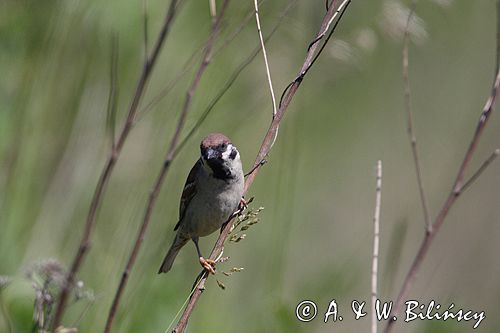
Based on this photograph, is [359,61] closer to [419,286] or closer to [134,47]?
[134,47]

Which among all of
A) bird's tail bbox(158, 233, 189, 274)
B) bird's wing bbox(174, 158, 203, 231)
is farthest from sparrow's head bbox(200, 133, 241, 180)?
bird's tail bbox(158, 233, 189, 274)

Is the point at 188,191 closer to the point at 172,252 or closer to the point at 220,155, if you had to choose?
the point at 172,252

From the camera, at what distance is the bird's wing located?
3619 mm

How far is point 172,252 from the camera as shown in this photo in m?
3.59

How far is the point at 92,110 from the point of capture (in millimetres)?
3898

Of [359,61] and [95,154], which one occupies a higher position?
[359,61]

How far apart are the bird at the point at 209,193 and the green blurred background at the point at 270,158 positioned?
84 millimetres

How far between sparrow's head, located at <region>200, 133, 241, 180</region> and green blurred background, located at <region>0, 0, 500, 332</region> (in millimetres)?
207

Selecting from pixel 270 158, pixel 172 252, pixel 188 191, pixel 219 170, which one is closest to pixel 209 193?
pixel 219 170

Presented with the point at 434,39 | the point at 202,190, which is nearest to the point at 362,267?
the point at 202,190

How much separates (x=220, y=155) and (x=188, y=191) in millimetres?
445

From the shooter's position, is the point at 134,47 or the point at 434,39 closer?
the point at 134,47

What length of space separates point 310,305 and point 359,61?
1.22 meters

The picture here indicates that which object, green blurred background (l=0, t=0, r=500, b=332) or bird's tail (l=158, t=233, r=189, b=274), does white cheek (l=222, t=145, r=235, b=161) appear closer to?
green blurred background (l=0, t=0, r=500, b=332)
